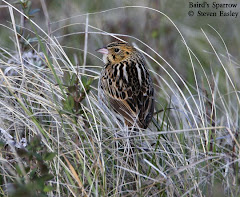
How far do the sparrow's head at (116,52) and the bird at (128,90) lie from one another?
0.04 ft

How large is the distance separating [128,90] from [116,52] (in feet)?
2.18

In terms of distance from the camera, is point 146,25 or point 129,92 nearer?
point 129,92

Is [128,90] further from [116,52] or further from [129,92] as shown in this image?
[116,52]

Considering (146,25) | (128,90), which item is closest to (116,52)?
(128,90)

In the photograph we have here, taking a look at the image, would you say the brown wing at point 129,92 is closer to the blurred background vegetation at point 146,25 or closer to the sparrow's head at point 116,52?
the sparrow's head at point 116,52

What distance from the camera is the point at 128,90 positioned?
4332 mm

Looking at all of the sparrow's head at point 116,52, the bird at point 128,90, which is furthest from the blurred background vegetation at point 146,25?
the bird at point 128,90

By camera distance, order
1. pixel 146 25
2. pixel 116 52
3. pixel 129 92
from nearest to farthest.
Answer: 1. pixel 129 92
2. pixel 116 52
3. pixel 146 25

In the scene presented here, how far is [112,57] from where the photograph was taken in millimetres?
4859

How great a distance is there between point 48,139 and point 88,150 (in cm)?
38

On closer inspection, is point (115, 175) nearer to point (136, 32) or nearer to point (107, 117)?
point (107, 117)

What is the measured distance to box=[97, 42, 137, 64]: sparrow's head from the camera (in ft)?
15.9

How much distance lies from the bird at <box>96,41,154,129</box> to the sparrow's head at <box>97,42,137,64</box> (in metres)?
0.01

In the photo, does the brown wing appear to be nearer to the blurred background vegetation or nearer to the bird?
the bird
